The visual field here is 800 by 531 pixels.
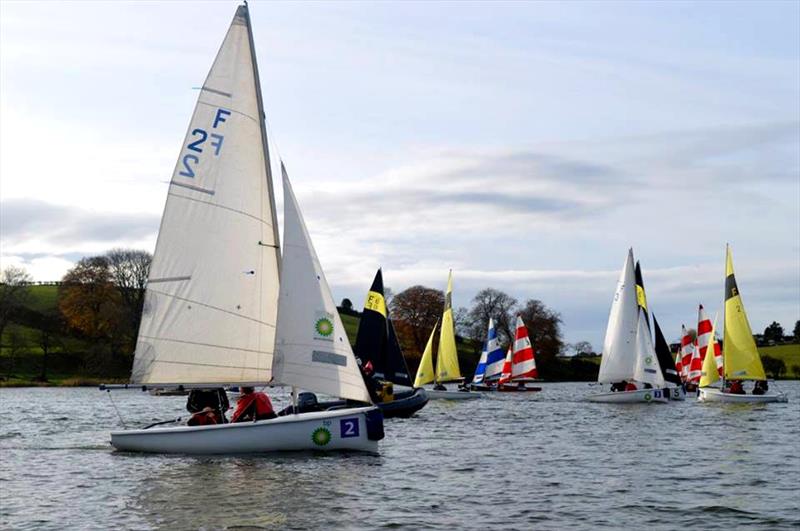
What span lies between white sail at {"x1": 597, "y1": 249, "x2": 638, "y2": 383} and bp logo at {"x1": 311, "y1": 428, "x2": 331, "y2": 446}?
3650cm

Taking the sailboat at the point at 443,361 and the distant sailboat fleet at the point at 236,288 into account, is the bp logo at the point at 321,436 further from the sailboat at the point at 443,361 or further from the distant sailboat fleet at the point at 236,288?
the sailboat at the point at 443,361

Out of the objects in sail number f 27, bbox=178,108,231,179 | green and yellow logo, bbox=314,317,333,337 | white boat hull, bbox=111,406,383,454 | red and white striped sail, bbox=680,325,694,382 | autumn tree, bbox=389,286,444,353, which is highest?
autumn tree, bbox=389,286,444,353

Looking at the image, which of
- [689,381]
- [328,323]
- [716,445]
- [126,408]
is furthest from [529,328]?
[328,323]

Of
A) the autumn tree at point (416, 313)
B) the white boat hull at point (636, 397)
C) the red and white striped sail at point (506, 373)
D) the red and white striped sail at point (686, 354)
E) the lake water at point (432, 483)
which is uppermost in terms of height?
the autumn tree at point (416, 313)

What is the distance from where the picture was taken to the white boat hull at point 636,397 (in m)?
57.2

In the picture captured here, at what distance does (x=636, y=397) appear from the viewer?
57.4 metres

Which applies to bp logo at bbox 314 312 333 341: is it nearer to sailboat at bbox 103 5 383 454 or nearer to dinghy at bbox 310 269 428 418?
sailboat at bbox 103 5 383 454

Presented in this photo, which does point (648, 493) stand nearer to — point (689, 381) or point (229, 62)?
point (229, 62)

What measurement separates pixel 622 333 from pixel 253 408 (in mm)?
37776

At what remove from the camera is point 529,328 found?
416 feet

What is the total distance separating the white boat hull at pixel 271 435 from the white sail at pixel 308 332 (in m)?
0.66

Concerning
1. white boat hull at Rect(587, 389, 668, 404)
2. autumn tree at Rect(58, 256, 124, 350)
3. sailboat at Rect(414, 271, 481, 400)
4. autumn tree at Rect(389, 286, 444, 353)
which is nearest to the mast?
white boat hull at Rect(587, 389, 668, 404)

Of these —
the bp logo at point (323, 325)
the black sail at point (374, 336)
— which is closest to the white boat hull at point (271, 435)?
the bp logo at point (323, 325)

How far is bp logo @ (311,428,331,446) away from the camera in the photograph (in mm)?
25266
